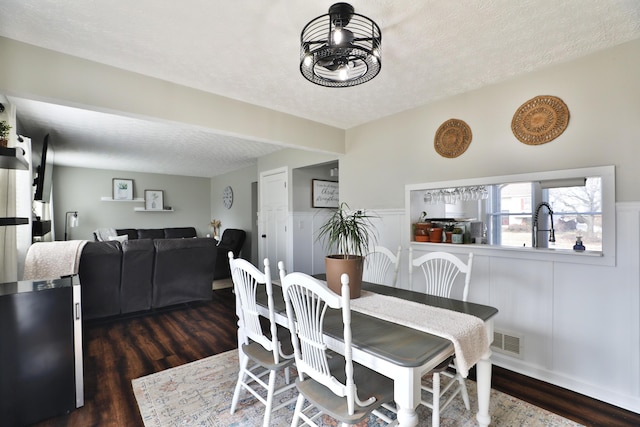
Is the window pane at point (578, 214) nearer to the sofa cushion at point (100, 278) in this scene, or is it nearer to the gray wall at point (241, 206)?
the sofa cushion at point (100, 278)

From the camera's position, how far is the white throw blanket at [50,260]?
290cm

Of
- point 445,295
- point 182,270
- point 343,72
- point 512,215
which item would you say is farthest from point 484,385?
point 182,270

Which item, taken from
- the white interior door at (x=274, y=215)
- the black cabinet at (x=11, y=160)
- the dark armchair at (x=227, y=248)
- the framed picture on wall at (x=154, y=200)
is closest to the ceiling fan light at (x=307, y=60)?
the black cabinet at (x=11, y=160)

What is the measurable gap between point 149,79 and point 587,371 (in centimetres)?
377

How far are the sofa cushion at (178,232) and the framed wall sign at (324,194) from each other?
13.7 ft

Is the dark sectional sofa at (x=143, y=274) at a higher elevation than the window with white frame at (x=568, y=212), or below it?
below

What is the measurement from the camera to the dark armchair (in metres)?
5.41

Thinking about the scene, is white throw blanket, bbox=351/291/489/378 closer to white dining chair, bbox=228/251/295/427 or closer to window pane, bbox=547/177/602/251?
white dining chair, bbox=228/251/295/427

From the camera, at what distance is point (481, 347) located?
1.47 metres

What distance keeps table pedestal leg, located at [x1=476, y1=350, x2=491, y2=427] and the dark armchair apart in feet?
14.8

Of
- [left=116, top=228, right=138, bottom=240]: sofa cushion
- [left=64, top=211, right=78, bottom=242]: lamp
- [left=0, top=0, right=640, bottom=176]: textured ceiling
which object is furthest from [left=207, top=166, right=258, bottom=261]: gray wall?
[left=0, top=0, right=640, bottom=176]: textured ceiling

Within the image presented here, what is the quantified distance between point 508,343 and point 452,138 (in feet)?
5.86

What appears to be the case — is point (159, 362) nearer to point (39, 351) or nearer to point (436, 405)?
point (39, 351)

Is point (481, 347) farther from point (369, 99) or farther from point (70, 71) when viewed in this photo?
point (70, 71)
